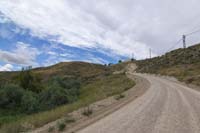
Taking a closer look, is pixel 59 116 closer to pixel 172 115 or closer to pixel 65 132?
pixel 65 132

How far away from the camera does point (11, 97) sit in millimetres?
38719

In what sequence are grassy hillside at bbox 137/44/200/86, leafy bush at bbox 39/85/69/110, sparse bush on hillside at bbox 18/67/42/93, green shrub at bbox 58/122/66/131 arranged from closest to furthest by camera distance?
green shrub at bbox 58/122/66/131
leafy bush at bbox 39/85/69/110
grassy hillside at bbox 137/44/200/86
sparse bush on hillside at bbox 18/67/42/93

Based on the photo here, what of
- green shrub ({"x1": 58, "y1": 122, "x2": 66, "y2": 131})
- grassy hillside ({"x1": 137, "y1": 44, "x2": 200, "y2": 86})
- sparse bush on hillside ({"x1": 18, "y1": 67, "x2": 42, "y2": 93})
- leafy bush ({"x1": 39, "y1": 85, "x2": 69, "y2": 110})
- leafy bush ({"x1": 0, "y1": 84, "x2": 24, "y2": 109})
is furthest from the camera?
sparse bush on hillside ({"x1": 18, "y1": 67, "x2": 42, "y2": 93})

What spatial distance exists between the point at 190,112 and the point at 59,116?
21.2 ft

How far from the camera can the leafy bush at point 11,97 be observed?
37.5 metres

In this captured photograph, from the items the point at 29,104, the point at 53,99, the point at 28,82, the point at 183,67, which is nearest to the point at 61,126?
the point at 53,99

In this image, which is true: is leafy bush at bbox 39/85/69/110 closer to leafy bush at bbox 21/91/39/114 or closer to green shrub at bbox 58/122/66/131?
leafy bush at bbox 21/91/39/114

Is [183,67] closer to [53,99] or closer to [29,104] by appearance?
[53,99]

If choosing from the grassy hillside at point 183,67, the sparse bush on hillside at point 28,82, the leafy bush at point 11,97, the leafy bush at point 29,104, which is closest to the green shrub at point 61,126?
the leafy bush at point 29,104

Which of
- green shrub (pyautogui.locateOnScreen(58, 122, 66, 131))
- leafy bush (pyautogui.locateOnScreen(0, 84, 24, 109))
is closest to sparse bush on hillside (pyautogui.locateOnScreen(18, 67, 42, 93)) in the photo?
leafy bush (pyautogui.locateOnScreen(0, 84, 24, 109))

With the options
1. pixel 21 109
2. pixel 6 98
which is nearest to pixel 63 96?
pixel 21 109

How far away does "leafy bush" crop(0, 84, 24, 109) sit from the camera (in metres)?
37.5

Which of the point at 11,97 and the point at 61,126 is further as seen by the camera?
the point at 11,97

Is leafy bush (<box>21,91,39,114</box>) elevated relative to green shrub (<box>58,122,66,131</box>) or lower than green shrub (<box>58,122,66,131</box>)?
lower
